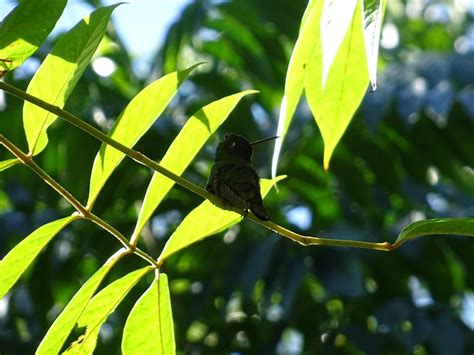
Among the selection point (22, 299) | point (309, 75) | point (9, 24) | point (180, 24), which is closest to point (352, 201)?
point (180, 24)

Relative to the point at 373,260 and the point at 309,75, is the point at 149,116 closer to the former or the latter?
the point at 309,75

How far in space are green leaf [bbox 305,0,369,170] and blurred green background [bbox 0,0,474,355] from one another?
1571mm

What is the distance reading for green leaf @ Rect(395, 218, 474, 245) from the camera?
1.20 m

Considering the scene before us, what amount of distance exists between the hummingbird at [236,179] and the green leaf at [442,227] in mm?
210

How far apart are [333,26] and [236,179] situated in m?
0.35

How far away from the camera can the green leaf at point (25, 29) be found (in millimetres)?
1306

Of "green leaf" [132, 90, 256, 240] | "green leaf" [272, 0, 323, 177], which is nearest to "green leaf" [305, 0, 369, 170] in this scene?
"green leaf" [272, 0, 323, 177]

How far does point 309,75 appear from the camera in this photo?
4.72 ft

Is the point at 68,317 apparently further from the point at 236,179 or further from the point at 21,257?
the point at 236,179

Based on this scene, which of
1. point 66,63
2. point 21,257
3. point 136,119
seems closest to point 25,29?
point 66,63

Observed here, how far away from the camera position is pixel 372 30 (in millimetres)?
1216

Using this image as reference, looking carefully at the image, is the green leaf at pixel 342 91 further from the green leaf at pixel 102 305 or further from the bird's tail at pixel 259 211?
the green leaf at pixel 102 305

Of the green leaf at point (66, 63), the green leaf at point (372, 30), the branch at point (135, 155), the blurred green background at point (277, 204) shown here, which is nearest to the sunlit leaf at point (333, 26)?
the green leaf at point (372, 30)

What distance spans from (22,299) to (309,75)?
2.83 metres
